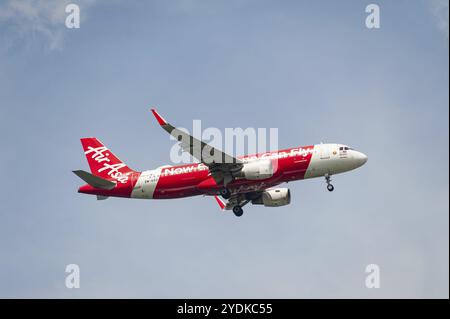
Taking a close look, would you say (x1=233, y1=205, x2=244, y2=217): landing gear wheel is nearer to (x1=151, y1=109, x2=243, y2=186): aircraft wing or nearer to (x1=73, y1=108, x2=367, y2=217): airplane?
(x1=73, y1=108, x2=367, y2=217): airplane

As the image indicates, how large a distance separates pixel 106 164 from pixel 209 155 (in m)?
14.4

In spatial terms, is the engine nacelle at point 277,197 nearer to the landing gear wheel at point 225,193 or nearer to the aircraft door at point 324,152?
the landing gear wheel at point 225,193

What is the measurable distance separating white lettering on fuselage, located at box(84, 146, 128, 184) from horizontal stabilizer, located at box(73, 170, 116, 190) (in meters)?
1.41

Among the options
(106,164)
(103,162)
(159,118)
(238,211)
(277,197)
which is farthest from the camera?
(103,162)

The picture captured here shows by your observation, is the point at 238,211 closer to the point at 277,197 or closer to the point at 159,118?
the point at 277,197

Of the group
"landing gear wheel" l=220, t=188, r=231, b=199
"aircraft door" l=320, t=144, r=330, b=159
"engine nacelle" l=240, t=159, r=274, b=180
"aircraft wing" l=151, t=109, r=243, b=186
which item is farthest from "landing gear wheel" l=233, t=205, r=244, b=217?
"aircraft door" l=320, t=144, r=330, b=159

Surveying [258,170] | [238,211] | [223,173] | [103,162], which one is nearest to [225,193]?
[223,173]

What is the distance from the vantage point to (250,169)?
235ft

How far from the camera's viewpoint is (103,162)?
8000cm

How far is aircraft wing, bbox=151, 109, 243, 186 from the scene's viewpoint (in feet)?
221
